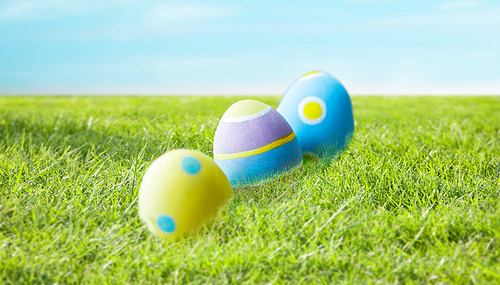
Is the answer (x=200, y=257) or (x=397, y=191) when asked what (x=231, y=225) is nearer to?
(x=200, y=257)

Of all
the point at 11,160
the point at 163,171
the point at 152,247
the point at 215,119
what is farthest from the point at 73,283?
the point at 215,119

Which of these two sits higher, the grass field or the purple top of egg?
the purple top of egg

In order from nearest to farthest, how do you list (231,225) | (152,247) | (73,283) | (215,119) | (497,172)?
1. (73,283)
2. (152,247)
3. (231,225)
4. (497,172)
5. (215,119)

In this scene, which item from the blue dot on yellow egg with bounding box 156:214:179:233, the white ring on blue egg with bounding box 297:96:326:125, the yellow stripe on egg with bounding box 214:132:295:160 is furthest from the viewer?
the white ring on blue egg with bounding box 297:96:326:125

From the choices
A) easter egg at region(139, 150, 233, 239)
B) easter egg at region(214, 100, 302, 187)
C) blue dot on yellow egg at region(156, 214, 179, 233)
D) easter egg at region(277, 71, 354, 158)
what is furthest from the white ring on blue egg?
blue dot on yellow egg at region(156, 214, 179, 233)

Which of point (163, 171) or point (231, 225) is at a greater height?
point (163, 171)

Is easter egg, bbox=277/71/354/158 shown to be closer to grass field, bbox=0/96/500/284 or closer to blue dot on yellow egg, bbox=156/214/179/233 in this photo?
grass field, bbox=0/96/500/284

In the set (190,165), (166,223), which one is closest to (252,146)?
(190,165)
